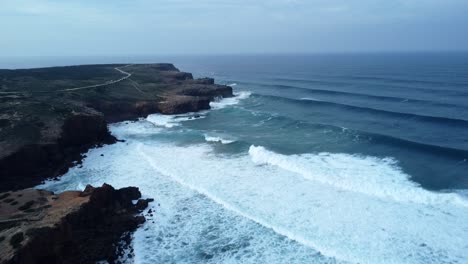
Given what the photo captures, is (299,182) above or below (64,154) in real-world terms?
below

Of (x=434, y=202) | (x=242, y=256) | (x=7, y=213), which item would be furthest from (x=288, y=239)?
(x=7, y=213)

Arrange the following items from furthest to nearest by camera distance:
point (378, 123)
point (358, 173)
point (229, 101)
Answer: point (229, 101), point (378, 123), point (358, 173)

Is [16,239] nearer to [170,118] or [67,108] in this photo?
[67,108]

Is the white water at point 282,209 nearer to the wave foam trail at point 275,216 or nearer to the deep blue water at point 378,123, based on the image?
the wave foam trail at point 275,216

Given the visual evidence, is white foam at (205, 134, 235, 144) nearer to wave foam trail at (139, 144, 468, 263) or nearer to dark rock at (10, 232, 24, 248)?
wave foam trail at (139, 144, 468, 263)

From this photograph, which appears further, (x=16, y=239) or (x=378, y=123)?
(x=378, y=123)

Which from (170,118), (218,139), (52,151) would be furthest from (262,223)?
(170,118)

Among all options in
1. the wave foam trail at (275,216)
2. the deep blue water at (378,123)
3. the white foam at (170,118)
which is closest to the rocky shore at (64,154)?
the white foam at (170,118)
